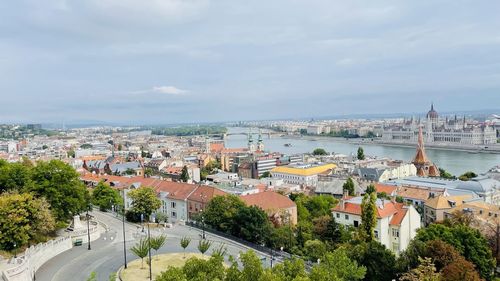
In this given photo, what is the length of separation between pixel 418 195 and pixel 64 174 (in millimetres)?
28526

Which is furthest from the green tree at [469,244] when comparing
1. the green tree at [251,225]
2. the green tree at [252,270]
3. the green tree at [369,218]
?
the green tree at [252,270]

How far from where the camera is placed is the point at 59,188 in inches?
954

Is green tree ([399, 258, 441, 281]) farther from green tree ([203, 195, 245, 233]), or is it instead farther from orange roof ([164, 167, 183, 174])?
orange roof ([164, 167, 183, 174])

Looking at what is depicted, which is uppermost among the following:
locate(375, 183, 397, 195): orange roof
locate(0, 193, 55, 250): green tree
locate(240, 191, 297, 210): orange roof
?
locate(0, 193, 55, 250): green tree

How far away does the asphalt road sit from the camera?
18891mm

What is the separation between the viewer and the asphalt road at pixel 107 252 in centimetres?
1889

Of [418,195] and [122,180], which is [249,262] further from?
[122,180]

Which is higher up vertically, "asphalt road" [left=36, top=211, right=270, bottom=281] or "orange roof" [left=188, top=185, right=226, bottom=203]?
"orange roof" [left=188, top=185, right=226, bottom=203]

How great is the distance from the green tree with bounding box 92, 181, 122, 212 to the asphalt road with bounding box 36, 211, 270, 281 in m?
4.15

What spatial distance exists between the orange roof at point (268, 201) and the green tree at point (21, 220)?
1378cm

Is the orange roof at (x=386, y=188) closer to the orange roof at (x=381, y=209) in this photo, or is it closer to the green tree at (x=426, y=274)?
the orange roof at (x=381, y=209)

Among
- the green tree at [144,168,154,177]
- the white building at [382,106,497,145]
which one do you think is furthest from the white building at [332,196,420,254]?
the white building at [382,106,497,145]

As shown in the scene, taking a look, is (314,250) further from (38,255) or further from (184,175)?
(184,175)

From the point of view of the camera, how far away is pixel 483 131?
367 ft
